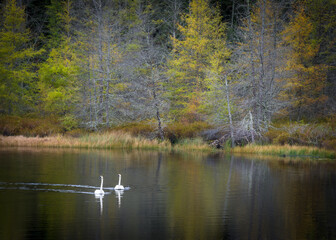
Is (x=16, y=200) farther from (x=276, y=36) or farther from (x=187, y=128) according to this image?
(x=276, y=36)

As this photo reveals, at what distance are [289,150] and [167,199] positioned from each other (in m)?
16.6

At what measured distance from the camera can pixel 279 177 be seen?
81.0 feet

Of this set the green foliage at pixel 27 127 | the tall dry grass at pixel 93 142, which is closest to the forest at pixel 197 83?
the green foliage at pixel 27 127

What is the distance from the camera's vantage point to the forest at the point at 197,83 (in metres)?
37.0

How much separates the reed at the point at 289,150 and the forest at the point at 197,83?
1.08 metres

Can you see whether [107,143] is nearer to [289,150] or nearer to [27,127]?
[27,127]

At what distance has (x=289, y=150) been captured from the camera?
33.0 meters

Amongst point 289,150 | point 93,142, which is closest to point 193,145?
point 289,150

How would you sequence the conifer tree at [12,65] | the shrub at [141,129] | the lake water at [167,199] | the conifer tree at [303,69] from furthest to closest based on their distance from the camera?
the conifer tree at [12,65] → the conifer tree at [303,69] → the shrub at [141,129] → the lake water at [167,199]

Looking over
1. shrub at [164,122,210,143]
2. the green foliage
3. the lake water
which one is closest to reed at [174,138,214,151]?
shrub at [164,122,210,143]

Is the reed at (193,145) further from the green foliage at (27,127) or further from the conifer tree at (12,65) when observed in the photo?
the conifer tree at (12,65)

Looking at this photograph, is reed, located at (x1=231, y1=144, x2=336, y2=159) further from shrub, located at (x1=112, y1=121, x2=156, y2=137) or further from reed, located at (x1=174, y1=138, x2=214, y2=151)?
shrub, located at (x1=112, y1=121, x2=156, y2=137)

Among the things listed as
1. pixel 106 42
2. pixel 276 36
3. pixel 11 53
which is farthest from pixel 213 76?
pixel 11 53

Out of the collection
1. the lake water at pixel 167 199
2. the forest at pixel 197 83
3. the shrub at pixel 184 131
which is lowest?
the lake water at pixel 167 199
